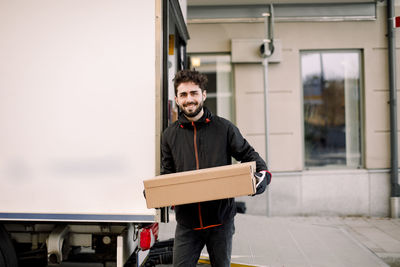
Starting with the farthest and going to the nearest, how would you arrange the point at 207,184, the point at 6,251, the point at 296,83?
the point at 296,83 < the point at 6,251 < the point at 207,184

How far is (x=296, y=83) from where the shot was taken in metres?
6.25

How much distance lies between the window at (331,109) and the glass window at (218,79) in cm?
151

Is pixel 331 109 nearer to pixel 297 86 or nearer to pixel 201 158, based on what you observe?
pixel 297 86

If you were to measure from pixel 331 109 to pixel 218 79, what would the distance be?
239cm

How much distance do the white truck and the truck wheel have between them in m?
0.35

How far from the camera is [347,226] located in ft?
18.3

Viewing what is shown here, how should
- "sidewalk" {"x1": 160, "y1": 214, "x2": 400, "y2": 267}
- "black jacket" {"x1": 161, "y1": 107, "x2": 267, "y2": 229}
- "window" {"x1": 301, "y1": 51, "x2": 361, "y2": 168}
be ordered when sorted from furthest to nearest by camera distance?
"window" {"x1": 301, "y1": 51, "x2": 361, "y2": 168}, "sidewalk" {"x1": 160, "y1": 214, "x2": 400, "y2": 267}, "black jacket" {"x1": 161, "y1": 107, "x2": 267, "y2": 229}

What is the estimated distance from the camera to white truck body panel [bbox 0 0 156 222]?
2447 mm

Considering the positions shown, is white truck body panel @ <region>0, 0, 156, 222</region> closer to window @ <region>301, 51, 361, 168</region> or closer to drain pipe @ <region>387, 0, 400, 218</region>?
window @ <region>301, 51, 361, 168</region>

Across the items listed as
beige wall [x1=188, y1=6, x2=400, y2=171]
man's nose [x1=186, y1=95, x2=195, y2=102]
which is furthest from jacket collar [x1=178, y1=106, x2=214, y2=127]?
beige wall [x1=188, y1=6, x2=400, y2=171]

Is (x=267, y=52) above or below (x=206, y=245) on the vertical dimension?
above

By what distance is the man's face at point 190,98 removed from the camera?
A: 2.19 meters

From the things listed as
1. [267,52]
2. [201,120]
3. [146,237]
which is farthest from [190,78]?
[267,52]

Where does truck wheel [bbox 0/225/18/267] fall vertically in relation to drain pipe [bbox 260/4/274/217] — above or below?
below
